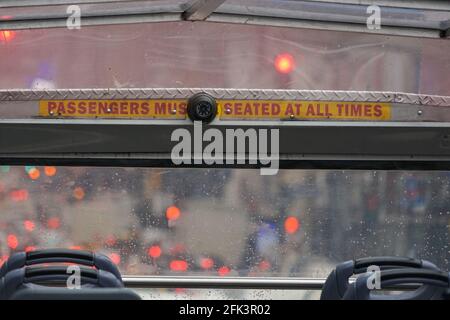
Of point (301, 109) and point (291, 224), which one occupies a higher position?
point (301, 109)

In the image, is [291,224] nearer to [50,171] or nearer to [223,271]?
[223,271]

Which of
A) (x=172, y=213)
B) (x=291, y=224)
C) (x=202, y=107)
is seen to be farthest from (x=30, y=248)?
(x=291, y=224)

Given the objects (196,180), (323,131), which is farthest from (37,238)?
(323,131)

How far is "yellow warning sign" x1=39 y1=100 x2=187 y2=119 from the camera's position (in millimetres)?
3682

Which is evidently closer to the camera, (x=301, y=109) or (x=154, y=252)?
(x=301, y=109)

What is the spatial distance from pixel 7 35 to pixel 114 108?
2.03 feet

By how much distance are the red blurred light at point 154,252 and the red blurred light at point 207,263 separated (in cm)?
22

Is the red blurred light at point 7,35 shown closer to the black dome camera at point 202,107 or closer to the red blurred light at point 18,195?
the red blurred light at point 18,195

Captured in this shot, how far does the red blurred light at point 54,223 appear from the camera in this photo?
3891mm

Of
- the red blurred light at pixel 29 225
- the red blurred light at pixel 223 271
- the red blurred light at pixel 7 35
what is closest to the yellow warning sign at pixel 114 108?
the red blurred light at pixel 7 35

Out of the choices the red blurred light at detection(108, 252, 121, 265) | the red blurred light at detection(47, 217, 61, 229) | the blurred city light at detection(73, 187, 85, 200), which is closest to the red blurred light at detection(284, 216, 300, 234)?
the red blurred light at detection(108, 252, 121, 265)

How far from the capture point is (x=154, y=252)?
3934mm

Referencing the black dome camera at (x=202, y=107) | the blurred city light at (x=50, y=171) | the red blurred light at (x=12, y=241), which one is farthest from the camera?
the red blurred light at (x=12, y=241)

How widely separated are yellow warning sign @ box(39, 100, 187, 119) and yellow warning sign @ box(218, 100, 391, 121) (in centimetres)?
23
